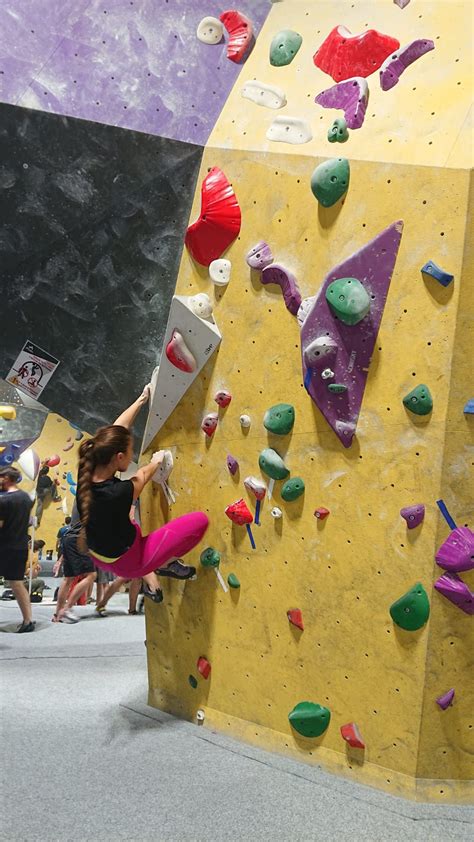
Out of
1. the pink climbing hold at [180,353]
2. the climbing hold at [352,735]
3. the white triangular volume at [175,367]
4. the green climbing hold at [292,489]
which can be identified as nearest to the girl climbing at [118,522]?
the white triangular volume at [175,367]

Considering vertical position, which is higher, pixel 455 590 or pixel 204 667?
pixel 455 590

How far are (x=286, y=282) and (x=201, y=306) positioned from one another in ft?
1.30

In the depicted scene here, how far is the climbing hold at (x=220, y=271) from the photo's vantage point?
2.71m

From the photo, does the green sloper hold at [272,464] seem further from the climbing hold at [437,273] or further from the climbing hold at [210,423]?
the climbing hold at [437,273]

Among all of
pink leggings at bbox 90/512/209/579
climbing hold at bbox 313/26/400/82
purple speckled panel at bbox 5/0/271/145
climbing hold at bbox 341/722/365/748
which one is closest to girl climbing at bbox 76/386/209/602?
pink leggings at bbox 90/512/209/579

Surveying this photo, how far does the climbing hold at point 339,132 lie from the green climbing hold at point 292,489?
103 centimetres

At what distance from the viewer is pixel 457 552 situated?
2115 mm

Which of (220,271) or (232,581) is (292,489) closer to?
(232,581)

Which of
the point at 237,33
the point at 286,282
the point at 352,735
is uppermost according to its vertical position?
the point at 237,33

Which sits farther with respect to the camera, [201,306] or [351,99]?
[201,306]

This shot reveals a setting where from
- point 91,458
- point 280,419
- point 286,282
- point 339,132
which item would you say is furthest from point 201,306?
point 339,132

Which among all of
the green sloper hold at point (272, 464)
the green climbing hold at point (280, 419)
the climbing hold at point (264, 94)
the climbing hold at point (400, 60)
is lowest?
the green sloper hold at point (272, 464)

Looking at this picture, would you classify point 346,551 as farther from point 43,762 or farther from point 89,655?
point 89,655

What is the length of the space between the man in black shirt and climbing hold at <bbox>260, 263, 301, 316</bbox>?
2.68 meters
